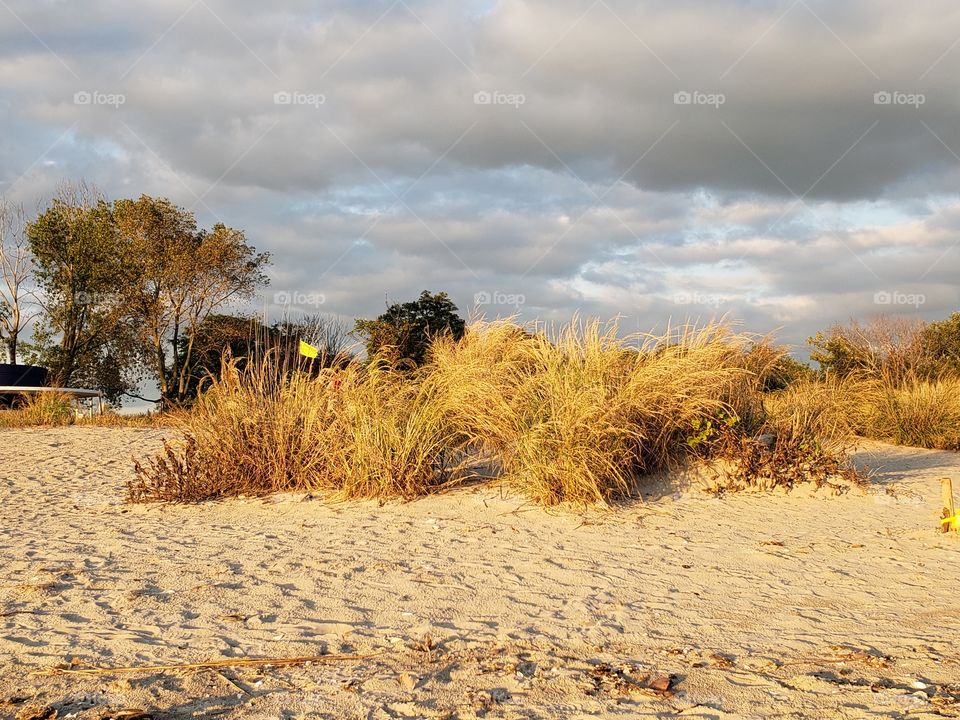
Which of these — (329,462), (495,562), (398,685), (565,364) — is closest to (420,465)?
(329,462)

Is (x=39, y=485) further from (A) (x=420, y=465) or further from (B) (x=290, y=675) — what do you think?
(B) (x=290, y=675)

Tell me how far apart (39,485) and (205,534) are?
3.65 metres

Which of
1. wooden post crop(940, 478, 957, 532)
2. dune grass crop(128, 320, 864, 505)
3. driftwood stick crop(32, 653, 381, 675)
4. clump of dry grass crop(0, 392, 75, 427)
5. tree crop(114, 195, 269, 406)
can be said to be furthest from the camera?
tree crop(114, 195, 269, 406)

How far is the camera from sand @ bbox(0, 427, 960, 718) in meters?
3.22

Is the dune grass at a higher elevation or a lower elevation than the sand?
higher

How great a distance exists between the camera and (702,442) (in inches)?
326

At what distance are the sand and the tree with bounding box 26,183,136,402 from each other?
821 inches

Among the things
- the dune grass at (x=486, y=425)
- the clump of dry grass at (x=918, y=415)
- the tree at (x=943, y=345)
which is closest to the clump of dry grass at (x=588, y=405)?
the dune grass at (x=486, y=425)

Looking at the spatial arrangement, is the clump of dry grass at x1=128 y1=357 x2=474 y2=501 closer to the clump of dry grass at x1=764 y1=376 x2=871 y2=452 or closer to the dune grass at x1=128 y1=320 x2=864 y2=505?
the dune grass at x1=128 y1=320 x2=864 y2=505

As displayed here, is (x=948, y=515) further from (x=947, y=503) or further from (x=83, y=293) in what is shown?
A: (x=83, y=293)

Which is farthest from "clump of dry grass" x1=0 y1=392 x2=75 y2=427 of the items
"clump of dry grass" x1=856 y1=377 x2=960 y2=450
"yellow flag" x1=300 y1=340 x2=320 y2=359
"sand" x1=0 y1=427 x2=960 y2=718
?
"clump of dry grass" x1=856 y1=377 x2=960 y2=450

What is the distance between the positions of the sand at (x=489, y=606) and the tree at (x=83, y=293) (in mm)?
20856

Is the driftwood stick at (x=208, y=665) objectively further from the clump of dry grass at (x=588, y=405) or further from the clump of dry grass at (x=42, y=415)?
the clump of dry grass at (x=42, y=415)

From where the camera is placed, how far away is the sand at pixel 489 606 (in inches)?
127
